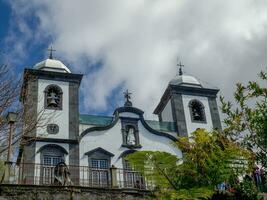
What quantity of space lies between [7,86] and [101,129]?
11815 mm

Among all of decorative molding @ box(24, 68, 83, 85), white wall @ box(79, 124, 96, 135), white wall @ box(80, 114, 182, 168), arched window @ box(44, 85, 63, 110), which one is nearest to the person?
white wall @ box(80, 114, 182, 168)

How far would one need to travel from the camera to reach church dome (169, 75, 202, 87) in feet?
107

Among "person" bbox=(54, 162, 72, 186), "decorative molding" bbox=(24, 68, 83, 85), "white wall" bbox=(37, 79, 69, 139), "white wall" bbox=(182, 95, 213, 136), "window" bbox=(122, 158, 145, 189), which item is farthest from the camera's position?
"white wall" bbox=(182, 95, 213, 136)

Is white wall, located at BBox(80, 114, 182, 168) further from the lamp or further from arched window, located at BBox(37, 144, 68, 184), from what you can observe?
the lamp

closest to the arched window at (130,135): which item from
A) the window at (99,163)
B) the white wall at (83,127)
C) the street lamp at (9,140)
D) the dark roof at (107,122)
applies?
the dark roof at (107,122)

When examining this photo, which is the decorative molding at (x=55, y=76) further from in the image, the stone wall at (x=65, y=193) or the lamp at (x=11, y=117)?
the stone wall at (x=65, y=193)

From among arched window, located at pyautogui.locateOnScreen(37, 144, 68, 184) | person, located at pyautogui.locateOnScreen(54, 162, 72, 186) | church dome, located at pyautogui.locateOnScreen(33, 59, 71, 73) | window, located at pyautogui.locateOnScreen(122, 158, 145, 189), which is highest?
church dome, located at pyautogui.locateOnScreen(33, 59, 71, 73)

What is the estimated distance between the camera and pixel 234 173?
1517cm

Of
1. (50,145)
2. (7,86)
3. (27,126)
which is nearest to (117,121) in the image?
(50,145)

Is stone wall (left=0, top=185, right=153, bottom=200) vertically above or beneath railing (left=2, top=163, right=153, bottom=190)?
beneath

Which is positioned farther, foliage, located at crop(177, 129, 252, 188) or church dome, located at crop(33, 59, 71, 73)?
church dome, located at crop(33, 59, 71, 73)

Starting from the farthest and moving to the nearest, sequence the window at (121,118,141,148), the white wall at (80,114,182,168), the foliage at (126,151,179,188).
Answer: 1. the window at (121,118,141,148)
2. the white wall at (80,114,182,168)
3. the foliage at (126,151,179,188)

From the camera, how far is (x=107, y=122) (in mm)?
29094

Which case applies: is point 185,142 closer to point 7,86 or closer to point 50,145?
point 7,86
